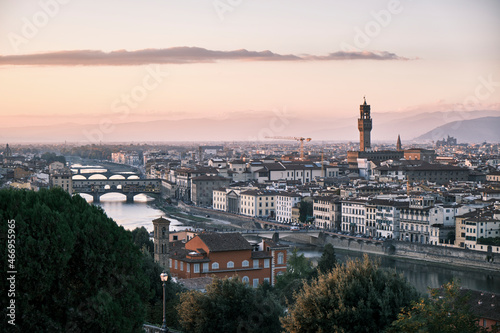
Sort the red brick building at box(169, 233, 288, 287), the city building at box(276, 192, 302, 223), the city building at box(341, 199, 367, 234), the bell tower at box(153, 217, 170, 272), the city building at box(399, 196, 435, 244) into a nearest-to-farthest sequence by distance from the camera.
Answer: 1. the red brick building at box(169, 233, 288, 287)
2. the bell tower at box(153, 217, 170, 272)
3. the city building at box(399, 196, 435, 244)
4. the city building at box(341, 199, 367, 234)
5. the city building at box(276, 192, 302, 223)

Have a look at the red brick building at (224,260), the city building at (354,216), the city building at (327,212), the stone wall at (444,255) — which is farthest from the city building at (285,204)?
the red brick building at (224,260)

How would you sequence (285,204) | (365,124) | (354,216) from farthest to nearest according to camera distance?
(365,124) < (285,204) < (354,216)

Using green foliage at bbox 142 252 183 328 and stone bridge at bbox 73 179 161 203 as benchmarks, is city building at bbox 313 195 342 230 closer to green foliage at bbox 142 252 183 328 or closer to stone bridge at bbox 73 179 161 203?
stone bridge at bbox 73 179 161 203

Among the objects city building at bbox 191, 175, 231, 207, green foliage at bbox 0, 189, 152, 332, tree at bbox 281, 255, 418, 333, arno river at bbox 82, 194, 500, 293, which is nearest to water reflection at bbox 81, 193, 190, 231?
arno river at bbox 82, 194, 500, 293

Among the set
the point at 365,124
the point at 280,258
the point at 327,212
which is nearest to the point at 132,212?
the point at 327,212

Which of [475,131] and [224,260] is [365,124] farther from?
[475,131]

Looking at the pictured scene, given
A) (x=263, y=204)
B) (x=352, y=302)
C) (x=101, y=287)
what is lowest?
(x=263, y=204)

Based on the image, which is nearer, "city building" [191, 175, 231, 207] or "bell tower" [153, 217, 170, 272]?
"bell tower" [153, 217, 170, 272]
